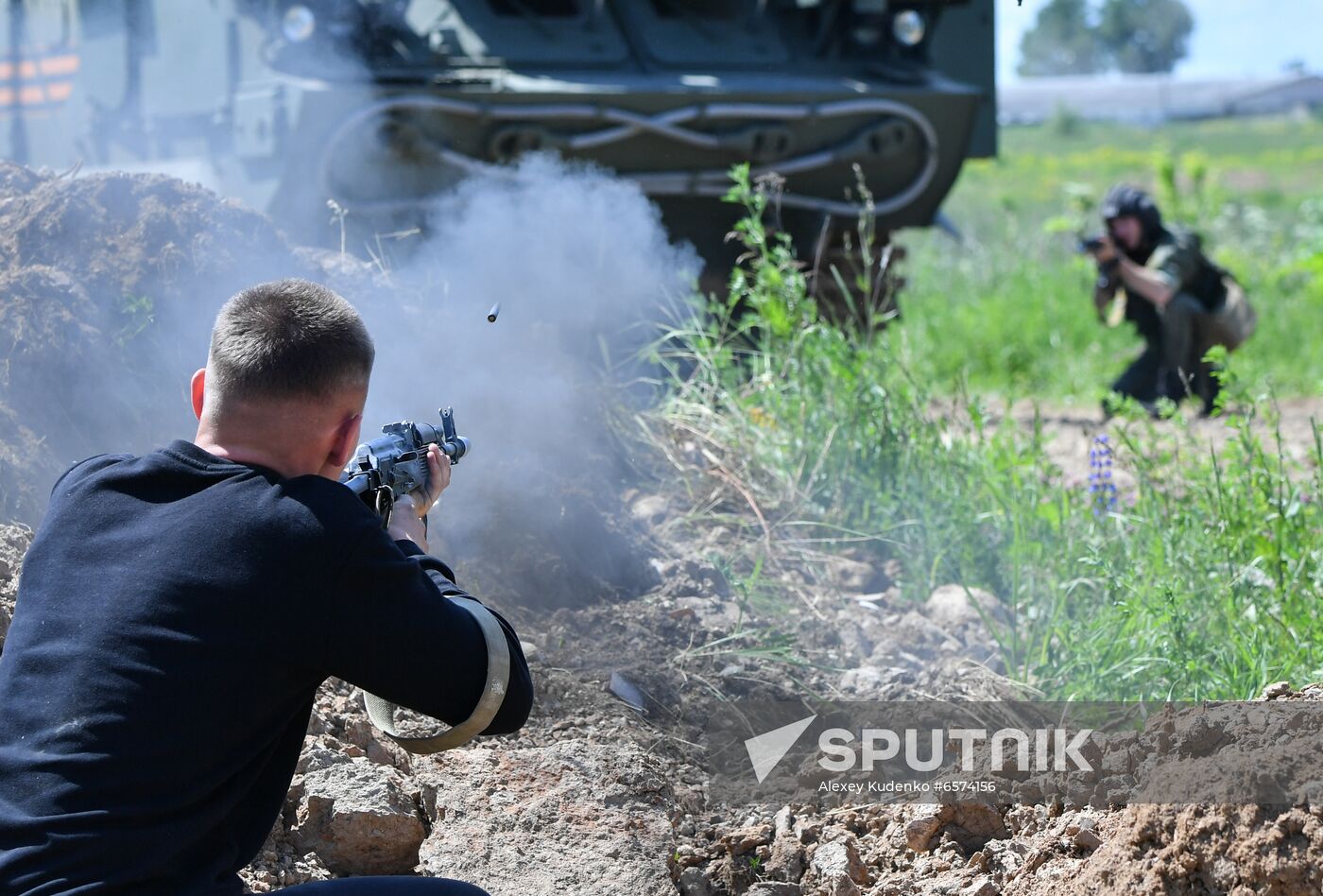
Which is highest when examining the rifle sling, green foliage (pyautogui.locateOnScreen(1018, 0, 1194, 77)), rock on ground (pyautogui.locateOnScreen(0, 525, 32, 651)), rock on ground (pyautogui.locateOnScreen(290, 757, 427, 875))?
green foliage (pyautogui.locateOnScreen(1018, 0, 1194, 77))

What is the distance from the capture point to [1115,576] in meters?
3.59

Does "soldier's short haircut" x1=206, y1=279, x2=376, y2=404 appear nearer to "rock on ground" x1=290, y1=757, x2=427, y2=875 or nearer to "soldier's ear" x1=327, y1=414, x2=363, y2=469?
"soldier's ear" x1=327, y1=414, x2=363, y2=469

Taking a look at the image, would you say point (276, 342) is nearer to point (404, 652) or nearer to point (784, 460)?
point (404, 652)

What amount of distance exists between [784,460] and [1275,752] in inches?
92.8

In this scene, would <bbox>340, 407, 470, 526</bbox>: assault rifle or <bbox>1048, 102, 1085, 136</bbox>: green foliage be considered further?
<bbox>1048, 102, 1085, 136</bbox>: green foliage

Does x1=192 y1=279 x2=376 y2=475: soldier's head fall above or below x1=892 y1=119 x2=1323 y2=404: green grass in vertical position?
above

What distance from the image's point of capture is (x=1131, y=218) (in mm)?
7855

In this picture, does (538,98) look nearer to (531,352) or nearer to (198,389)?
(531,352)

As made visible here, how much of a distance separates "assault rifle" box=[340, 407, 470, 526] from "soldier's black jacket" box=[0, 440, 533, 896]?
28 centimetres

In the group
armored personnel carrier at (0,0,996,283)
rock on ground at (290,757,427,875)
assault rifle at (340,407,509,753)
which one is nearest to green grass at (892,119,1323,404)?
armored personnel carrier at (0,0,996,283)

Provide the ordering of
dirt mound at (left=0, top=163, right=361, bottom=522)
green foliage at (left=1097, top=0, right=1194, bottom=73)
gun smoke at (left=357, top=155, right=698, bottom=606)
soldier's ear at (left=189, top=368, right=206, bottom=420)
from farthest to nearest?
green foliage at (left=1097, top=0, right=1194, bottom=73), gun smoke at (left=357, top=155, right=698, bottom=606), dirt mound at (left=0, top=163, right=361, bottom=522), soldier's ear at (left=189, top=368, right=206, bottom=420)

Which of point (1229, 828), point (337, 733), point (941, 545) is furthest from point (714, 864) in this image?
point (941, 545)

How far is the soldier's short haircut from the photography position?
1820mm

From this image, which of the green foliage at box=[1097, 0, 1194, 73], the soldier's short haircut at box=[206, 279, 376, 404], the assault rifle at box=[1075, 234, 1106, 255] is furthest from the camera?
the green foliage at box=[1097, 0, 1194, 73]
